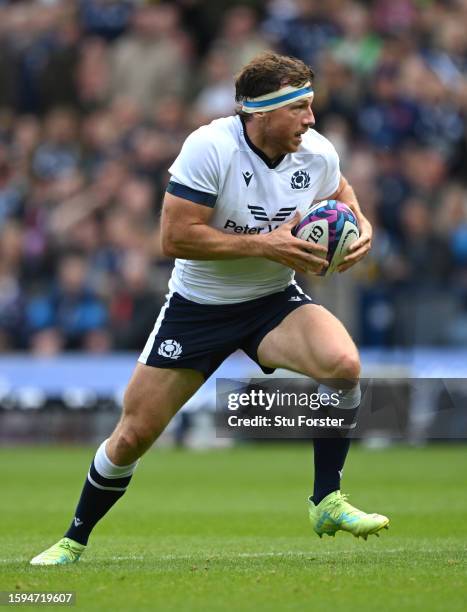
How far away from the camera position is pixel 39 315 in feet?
59.4

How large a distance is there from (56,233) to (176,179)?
12.0 meters

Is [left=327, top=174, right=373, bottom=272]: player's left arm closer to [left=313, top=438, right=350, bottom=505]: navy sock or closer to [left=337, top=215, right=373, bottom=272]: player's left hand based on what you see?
[left=337, top=215, right=373, bottom=272]: player's left hand

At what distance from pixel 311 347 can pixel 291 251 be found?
1.69 ft

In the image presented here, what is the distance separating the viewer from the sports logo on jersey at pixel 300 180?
757 cm

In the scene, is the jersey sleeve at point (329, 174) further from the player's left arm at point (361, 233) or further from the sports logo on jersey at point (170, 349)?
the sports logo on jersey at point (170, 349)

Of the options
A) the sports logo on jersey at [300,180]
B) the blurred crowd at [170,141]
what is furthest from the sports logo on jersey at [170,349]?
the blurred crowd at [170,141]

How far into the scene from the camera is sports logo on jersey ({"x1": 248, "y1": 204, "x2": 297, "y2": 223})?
24.5 ft

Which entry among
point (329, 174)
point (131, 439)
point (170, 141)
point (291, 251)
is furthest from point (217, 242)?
point (170, 141)

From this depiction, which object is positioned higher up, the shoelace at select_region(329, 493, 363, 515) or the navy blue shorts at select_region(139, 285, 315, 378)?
the navy blue shorts at select_region(139, 285, 315, 378)

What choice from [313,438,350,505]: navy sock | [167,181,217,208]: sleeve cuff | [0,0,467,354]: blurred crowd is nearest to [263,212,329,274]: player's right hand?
[167,181,217,208]: sleeve cuff

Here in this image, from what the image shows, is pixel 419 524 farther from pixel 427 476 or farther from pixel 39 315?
pixel 39 315

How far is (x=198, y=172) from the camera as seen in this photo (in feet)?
23.9

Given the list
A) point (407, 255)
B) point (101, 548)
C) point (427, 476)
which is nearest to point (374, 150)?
point (407, 255)

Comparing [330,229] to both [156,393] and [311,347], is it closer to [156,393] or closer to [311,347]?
[311,347]
